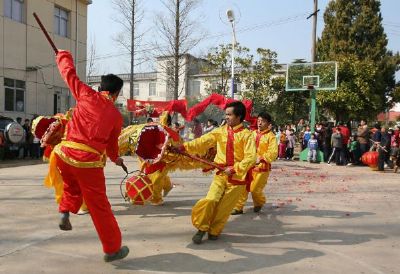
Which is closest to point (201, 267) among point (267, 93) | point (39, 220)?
point (39, 220)

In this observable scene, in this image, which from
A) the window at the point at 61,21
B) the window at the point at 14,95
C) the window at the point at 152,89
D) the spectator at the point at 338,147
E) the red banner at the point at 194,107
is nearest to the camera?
the red banner at the point at 194,107

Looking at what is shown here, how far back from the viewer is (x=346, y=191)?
10148 mm

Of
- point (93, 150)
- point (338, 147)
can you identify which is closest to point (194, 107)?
point (93, 150)

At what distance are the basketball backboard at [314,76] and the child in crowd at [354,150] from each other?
3.32 metres

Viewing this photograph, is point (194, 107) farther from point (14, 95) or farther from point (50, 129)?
point (14, 95)

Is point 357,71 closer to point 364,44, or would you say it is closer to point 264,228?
point 364,44

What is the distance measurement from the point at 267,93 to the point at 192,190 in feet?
68.6

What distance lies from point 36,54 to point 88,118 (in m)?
19.8

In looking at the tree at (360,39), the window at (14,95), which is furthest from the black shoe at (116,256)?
the tree at (360,39)

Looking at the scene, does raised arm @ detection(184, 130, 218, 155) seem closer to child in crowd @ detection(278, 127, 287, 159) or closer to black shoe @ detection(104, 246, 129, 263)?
black shoe @ detection(104, 246, 129, 263)

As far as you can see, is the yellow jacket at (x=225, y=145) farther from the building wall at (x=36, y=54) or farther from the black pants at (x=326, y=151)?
the building wall at (x=36, y=54)

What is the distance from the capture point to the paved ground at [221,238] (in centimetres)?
456

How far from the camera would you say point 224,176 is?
5.57 meters

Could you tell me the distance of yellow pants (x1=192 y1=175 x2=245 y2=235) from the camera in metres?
5.41
